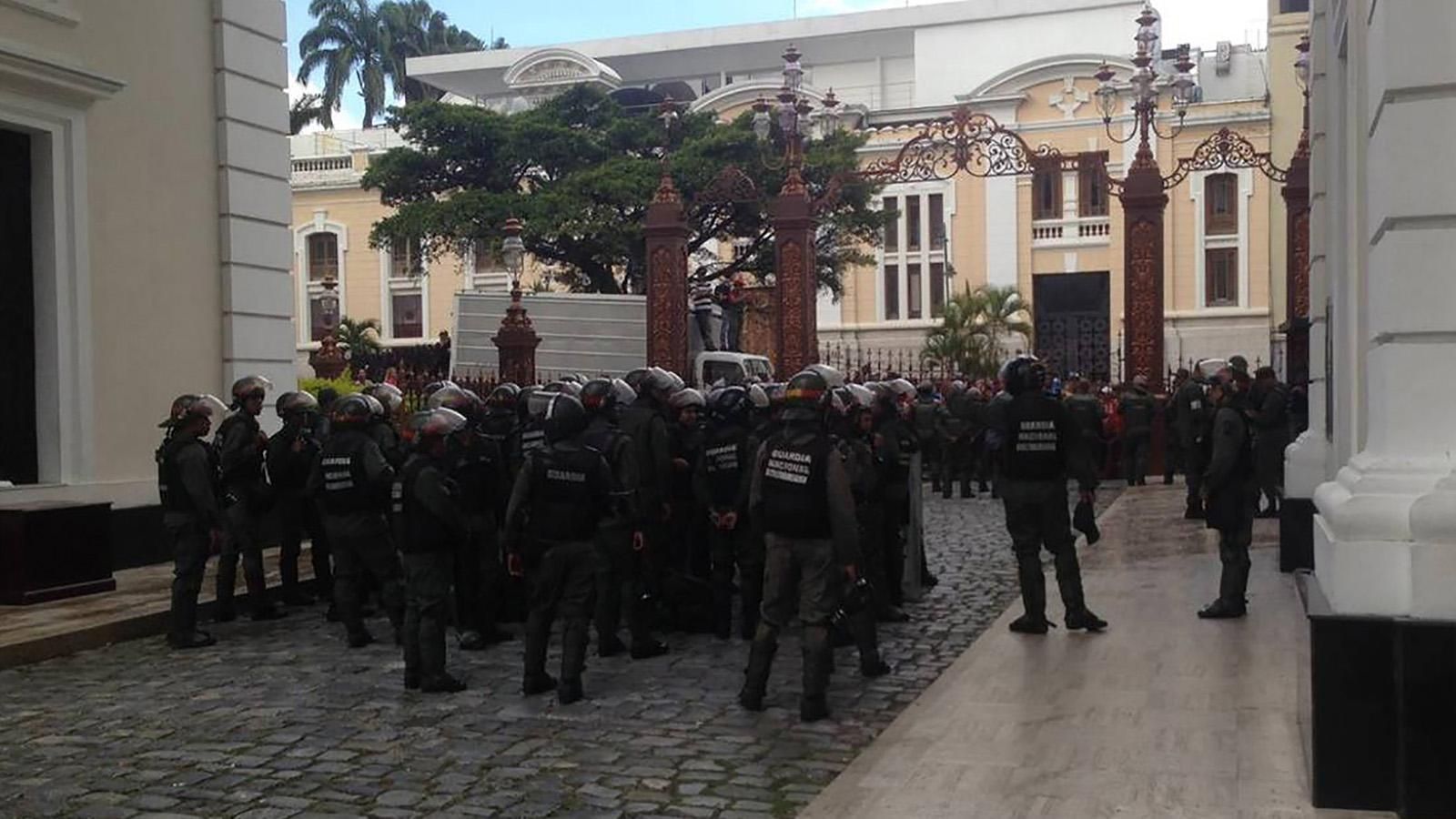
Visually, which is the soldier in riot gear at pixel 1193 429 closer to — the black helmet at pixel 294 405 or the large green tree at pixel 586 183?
the black helmet at pixel 294 405

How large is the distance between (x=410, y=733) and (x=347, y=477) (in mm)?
2507

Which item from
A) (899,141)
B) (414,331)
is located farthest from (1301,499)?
(414,331)

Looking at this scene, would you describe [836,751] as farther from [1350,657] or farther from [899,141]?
[899,141]

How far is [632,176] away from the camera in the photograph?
110 ft

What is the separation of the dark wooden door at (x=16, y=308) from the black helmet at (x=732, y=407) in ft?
22.2

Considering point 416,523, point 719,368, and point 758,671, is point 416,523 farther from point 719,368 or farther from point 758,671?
point 719,368

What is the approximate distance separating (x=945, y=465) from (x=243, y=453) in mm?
12262

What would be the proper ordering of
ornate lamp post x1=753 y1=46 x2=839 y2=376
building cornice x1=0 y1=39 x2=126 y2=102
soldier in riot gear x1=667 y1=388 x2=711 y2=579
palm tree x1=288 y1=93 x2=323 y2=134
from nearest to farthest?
soldier in riot gear x1=667 y1=388 x2=711 y2=579 → building cornice x1=0 y1=39 x2=126 y2=102 → ornate lamp post x1=753 y1=46 x2=839 y2=376 → palm tree x1=288 y1=93 x2=323 y2=134

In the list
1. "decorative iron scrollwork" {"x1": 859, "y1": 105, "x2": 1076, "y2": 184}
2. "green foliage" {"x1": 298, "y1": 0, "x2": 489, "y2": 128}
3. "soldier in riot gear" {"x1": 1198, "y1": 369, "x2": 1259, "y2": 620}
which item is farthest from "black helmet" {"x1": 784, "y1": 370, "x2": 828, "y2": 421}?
"green foliage" {"x1": 298, "y1": 0, "x2": 489, "y2": 128}

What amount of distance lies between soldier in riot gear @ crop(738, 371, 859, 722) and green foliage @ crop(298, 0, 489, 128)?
58.6 m

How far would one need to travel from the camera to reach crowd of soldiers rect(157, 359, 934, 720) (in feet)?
24.8

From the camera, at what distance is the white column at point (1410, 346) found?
5410 millimetres

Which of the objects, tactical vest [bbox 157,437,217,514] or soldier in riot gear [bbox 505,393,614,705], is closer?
soldier in riot gear [bbox 505,393,614,705]

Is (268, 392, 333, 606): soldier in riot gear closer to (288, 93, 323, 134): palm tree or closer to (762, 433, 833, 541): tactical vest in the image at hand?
(762, 433, 833, 541): tactical vest
